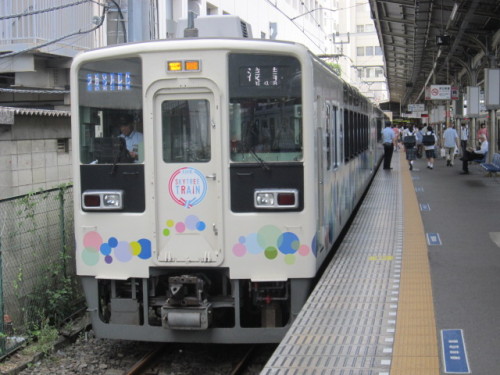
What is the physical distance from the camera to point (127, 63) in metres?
6.43

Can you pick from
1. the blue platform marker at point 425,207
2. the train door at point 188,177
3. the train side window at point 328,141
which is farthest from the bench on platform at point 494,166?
the train door at point 188,177

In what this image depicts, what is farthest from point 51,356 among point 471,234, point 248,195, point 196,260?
point 471,234

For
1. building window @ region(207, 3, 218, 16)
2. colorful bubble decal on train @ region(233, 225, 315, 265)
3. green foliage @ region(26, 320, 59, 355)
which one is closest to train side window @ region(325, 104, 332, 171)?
colorful bubble decal on train @ region(233, 225, 315, 265)

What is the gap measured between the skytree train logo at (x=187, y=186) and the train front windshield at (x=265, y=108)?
1.17 feet

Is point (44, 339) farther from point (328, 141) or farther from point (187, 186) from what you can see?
point (328, 141)

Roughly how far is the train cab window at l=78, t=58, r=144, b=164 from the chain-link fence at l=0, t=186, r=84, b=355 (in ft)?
4.40

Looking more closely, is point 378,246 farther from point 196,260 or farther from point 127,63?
point 127,63

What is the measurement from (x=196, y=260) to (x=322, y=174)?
158cm

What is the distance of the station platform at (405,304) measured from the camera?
479 centimetres

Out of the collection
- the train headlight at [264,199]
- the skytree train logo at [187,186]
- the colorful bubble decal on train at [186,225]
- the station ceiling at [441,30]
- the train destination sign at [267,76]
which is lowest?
the colorful bubble decal on train at [186,225]

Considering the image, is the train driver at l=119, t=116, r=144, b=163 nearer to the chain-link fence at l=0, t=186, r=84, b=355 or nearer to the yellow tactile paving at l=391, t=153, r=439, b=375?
the chain-link fence at l=0, t=186, r=84, b=355

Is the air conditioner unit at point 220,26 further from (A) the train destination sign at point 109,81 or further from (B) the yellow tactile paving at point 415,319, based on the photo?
(B) the yellow tactile paving at point 415,319

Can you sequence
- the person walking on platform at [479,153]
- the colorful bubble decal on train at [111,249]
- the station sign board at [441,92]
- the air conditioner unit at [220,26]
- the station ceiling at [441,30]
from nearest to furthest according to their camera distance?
the colorful bubble decal on train at [111,249] < the air conditioner unit at [220,26] < the station ceiling at [441,30] < the person walking on platform at [479,153] < the station sign board at [441,92]

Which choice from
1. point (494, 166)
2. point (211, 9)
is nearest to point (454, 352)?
point (494, 166)
